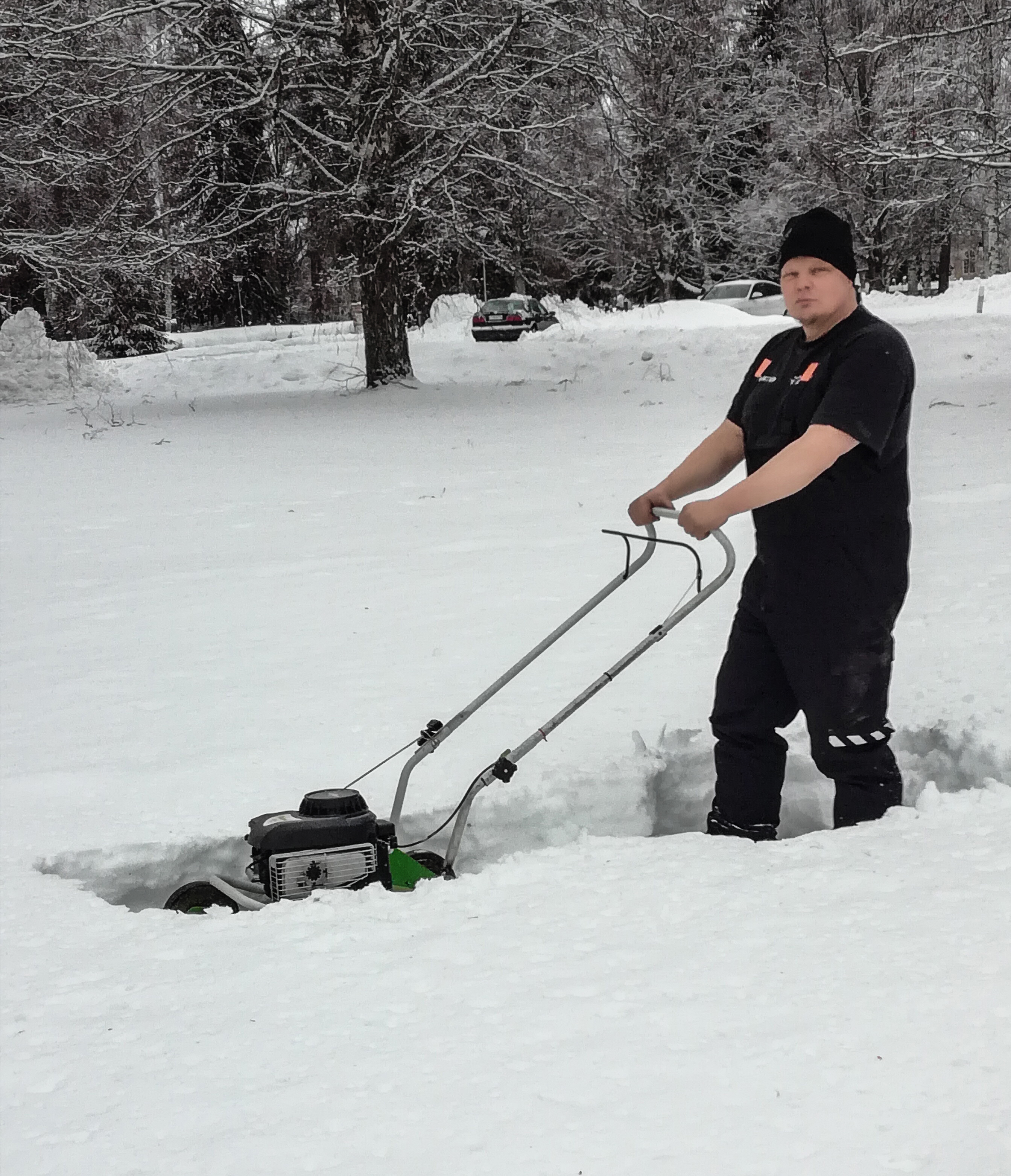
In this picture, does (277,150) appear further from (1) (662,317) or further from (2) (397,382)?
(1) (662,317)

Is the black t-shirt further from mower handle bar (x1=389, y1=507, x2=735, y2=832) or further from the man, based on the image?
mower handle bar (x1=389, y1=507, x2=735, y2=832)

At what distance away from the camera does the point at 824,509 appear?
2969 mm

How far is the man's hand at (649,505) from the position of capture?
127 inches

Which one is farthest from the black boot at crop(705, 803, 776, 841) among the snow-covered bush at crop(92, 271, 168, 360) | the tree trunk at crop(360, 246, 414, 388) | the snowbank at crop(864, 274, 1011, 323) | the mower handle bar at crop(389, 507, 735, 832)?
the snow-covered bush at crop(92, 271, 168, 360)

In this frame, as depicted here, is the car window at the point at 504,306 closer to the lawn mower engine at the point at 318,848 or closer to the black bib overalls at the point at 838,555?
the black bib overalls at the point at 838,555

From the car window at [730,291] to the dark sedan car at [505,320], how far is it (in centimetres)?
359

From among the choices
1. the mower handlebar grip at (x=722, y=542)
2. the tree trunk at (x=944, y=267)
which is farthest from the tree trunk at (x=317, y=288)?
the tree trunk at (x=944, y=267)

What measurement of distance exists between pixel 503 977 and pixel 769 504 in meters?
1.28

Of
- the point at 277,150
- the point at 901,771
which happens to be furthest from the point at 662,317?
the point at 901,771

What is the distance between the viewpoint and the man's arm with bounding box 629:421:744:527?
3244 mm

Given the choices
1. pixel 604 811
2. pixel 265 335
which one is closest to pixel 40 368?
pixel 265 335

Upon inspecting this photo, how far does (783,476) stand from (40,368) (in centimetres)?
1649

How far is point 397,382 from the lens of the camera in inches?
607

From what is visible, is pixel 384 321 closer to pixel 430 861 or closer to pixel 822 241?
pixel 430 861
